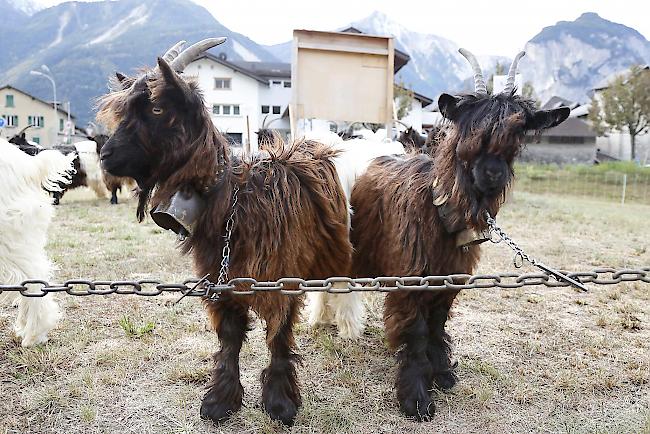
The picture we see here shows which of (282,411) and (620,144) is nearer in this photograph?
(282,411)

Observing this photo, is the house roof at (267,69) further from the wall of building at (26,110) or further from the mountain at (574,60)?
the mountain at (574,60)

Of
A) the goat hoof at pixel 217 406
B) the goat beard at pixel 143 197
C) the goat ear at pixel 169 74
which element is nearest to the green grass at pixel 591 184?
the goat hoof at pixel 217 406

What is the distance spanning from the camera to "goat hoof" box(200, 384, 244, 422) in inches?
120

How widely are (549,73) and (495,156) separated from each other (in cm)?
20116

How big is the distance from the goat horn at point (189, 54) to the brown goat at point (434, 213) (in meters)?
1.33

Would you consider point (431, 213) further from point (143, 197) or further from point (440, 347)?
point (143, 197)

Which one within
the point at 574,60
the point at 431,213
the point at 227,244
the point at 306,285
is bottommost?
the point at 306,285

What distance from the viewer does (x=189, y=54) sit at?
9.29 ft

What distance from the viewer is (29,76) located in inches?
4902

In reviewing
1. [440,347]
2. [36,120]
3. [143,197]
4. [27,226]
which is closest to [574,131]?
[440,347]

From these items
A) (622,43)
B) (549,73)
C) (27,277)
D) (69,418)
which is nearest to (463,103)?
(69,418)

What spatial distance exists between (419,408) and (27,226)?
2942 mm

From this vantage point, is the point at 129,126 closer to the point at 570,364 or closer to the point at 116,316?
the point at 116,316

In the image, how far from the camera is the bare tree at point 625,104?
39275 mm
